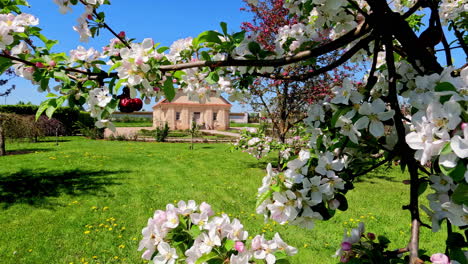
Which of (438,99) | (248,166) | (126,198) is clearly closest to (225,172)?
(248,166)

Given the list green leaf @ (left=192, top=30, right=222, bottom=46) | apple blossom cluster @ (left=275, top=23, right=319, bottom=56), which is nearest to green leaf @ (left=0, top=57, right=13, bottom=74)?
green leaf @ (left=192, top=30, right=222, bottom=46)

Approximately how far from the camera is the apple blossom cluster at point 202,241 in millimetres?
1346

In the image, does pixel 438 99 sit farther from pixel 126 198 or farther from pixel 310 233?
pixel 126 198

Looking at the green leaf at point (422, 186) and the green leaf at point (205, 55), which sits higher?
the green leaf at point (205, 55)

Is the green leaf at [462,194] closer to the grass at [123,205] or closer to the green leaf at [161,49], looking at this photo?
the green leaf at [161,49]

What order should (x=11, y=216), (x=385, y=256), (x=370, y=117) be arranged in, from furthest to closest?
(x=11, y=216) → (x=385, y=256) → (x=370, y=117)

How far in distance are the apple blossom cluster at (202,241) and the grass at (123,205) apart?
264 cm

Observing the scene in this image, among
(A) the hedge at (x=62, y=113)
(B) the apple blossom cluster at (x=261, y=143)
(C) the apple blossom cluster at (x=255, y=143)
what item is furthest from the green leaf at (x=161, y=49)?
(A) the hedge at (x=62, y=113)

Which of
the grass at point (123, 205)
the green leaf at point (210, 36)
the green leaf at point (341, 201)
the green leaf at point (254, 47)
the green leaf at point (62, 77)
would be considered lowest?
the grass at point (123, 205)

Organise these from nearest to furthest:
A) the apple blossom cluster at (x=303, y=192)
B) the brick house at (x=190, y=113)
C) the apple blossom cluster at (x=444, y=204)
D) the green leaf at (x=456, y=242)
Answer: the apple blossom cluster at (x=444, y=204)
the green leaf at (x=456, y=242)
the apple blossom cluster at (x=303, y=192)
the brick house at (x=190, y=113)

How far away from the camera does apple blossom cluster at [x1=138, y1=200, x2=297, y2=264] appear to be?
1346 mm

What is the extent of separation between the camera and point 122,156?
11.9 meters

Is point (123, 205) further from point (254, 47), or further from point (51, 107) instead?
point (254, 47)

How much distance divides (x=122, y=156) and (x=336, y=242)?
31.2ft
